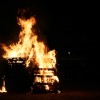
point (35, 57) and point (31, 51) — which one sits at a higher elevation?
point (31, 51)

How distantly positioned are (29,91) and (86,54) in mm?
18458

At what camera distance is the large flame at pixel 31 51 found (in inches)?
913

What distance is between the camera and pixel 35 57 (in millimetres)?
23172

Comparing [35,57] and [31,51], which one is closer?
[35,57]

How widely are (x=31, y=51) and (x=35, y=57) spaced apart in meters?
0.45

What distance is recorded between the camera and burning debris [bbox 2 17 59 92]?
2222cm

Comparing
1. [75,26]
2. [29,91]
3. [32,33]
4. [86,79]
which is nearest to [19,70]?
[29,91]

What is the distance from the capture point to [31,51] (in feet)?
76.7

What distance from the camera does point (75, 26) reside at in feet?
125

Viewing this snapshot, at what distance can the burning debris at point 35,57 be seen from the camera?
22220 mm

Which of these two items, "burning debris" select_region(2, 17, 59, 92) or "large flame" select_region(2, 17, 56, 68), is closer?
"burning debris" select_region(2, 17, 59, 92)

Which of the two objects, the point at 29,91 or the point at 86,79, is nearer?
the point at 29,91

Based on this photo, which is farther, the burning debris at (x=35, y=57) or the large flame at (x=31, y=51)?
the large flame at (x=31, y=51)

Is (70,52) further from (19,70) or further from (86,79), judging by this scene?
(19,70)
